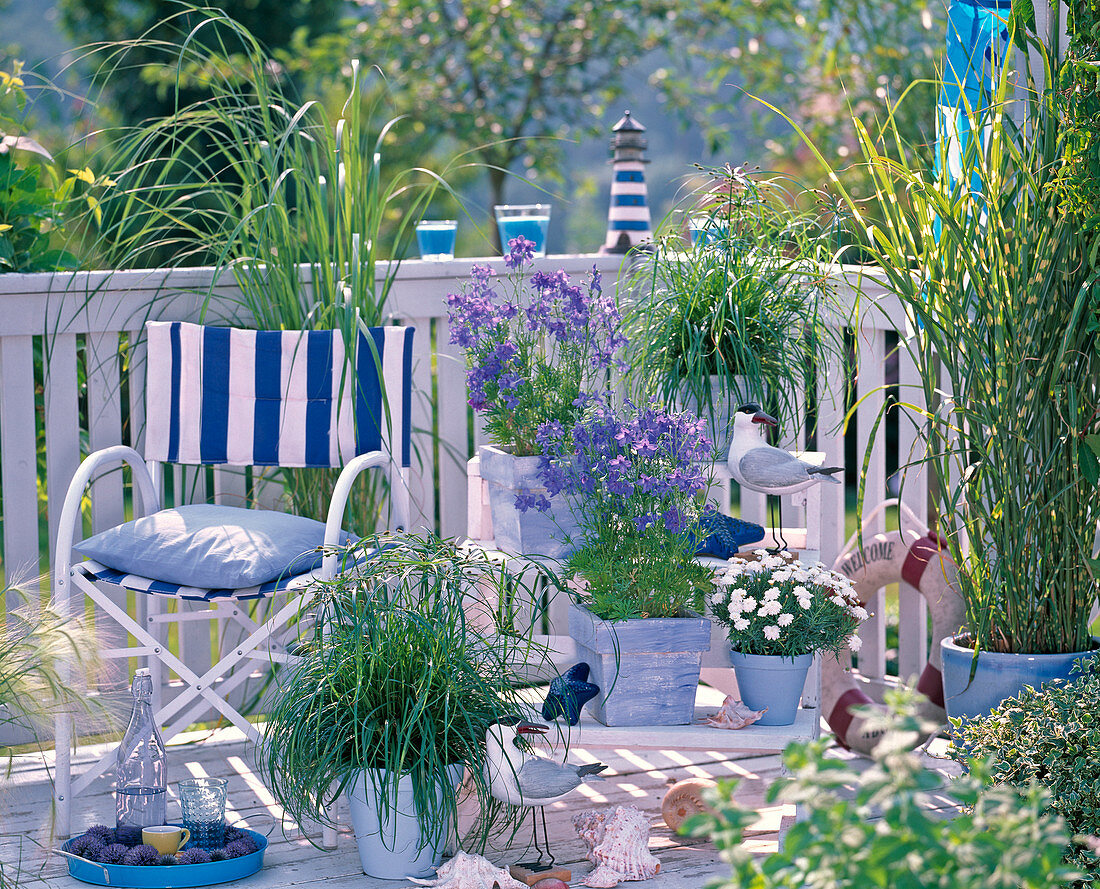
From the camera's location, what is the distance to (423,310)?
133 inches

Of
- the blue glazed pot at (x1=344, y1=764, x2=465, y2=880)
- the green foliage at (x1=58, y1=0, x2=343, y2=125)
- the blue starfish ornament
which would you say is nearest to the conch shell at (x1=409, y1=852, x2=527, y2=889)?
the blue glazed pot at (x1=344, y1=764, x2=465, y2=880)

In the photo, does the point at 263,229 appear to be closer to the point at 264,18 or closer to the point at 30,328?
the point at 30,328

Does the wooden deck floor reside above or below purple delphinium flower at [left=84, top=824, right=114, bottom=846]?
below

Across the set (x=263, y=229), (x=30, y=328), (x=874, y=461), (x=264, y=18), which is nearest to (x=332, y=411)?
(x=263, y=229)

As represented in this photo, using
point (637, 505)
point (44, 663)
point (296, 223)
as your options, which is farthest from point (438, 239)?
point (44, 663)

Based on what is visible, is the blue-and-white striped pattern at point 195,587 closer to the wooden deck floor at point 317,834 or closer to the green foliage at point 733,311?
the wooden deck floor at point 317,834

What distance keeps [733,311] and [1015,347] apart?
0.53 meters

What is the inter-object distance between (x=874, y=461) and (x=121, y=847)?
1949 mm

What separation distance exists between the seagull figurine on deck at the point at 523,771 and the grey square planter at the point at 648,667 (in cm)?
15

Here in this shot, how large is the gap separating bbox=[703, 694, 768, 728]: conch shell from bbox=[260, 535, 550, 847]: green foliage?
36 centimetres

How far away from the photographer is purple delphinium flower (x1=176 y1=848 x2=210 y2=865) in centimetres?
234

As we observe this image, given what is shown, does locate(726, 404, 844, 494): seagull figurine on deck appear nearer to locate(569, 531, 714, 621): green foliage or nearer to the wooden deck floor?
locate(569, 531, 714, 621): green foliage

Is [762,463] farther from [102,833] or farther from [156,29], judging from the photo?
[156,29]

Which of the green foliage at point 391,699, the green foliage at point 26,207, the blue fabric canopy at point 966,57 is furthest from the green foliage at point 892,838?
the green foliage at point 26,207
